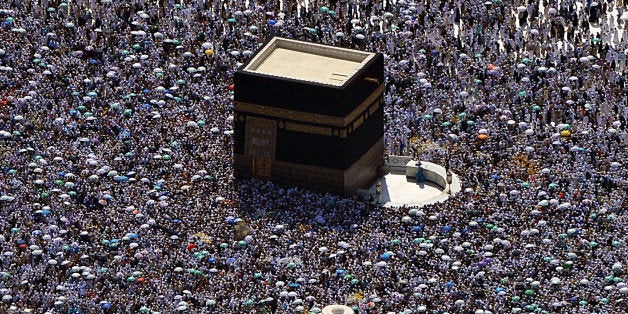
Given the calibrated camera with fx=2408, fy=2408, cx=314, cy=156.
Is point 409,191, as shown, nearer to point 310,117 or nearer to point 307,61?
point 310,117

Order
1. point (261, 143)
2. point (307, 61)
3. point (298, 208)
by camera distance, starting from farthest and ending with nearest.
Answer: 1. point (307, 61)
2. point (261, 143)
3. point (298, 208)

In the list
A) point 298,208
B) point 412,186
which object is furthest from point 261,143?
point 412,186

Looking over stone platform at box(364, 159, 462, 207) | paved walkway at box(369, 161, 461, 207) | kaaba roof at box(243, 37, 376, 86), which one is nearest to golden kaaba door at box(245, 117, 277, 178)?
kaaba roof at box(243, 37, 376, 86)

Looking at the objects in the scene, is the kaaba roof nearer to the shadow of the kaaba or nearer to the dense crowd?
the dense crowd

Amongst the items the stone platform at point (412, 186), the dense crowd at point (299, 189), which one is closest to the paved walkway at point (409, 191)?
the stone platform at point (412, 186)

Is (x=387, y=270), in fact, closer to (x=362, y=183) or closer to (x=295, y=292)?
(x=295, y=292)

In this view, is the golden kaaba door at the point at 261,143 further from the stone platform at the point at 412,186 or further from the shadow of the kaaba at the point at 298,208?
the stone platform at the point at 412,186

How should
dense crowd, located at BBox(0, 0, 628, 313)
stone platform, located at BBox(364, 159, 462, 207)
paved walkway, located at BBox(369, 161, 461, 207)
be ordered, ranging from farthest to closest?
stone platform, located at BBox(364, 159, 462, 207) < paved walkway, located at BBox(369, 161, 461, 207) < dense crowd, located at BBox(0, 0, 628, 313)
